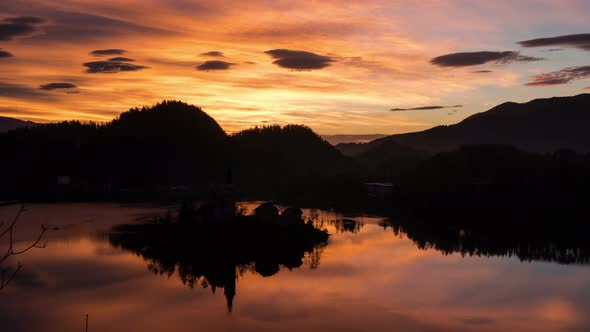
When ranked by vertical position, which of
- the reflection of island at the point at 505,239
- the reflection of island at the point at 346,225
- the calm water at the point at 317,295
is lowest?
the calm water at the point at 317,295

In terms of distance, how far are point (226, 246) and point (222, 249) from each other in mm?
1038

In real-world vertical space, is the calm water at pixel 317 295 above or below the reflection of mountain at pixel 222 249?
below

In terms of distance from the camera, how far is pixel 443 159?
180500mm

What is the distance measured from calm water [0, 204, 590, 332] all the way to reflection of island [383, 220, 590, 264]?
15.7ft

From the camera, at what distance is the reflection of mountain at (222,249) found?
62.3 metres

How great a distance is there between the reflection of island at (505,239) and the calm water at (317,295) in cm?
479

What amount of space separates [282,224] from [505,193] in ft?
229

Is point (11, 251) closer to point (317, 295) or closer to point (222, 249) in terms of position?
point (317, 295)

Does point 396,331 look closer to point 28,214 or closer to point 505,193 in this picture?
point 28,214

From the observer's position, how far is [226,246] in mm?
72812

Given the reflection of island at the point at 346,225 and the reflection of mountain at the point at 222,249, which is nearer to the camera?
the reflection of mountain at the point at 222,249

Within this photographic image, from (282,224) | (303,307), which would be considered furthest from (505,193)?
(303,307)

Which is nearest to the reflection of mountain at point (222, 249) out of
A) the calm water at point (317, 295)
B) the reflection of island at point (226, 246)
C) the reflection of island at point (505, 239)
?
the reflection of island at point (226, 246)

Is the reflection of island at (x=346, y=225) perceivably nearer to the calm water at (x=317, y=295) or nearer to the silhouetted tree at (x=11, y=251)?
the calm water at (x=317, y=295)
